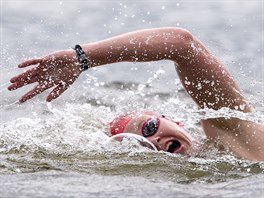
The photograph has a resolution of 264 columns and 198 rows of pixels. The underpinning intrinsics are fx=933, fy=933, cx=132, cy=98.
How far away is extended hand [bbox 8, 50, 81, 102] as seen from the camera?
19.0ft

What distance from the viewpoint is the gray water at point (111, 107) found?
5.23 meters

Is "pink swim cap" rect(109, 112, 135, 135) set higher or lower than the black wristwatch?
lower

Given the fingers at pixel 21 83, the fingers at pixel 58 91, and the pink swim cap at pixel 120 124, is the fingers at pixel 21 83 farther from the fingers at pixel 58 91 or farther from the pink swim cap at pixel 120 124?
the pink swim cap at pixel 120 124

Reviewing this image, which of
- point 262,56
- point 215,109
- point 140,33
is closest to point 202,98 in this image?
point 215,109

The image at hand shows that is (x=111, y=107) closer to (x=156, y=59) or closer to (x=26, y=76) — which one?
(x=156, y=59)

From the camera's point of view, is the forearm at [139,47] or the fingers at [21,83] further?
the forearm at [139,47]

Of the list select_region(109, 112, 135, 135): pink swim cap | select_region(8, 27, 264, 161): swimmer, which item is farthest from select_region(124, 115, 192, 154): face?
select_region(109, 112, 135, 135): pink swim cap

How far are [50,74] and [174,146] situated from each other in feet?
3.27

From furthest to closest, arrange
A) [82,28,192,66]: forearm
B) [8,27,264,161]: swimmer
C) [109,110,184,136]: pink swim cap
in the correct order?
[109,110,184,136]: pink swim cap → [82,28,192,66]: forearm → [8,27,264,161]: swimmer

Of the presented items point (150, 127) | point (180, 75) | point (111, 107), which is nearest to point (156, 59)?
point (180, 75)

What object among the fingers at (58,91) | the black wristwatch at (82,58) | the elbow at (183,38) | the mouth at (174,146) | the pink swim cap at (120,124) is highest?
the elbow at (183,38)

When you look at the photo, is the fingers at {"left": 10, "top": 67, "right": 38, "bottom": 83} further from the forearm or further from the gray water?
the gray water

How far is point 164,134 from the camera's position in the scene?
6227mm

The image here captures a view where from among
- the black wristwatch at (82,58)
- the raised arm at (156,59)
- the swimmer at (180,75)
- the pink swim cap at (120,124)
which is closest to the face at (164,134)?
the swimmer at (180,75)
